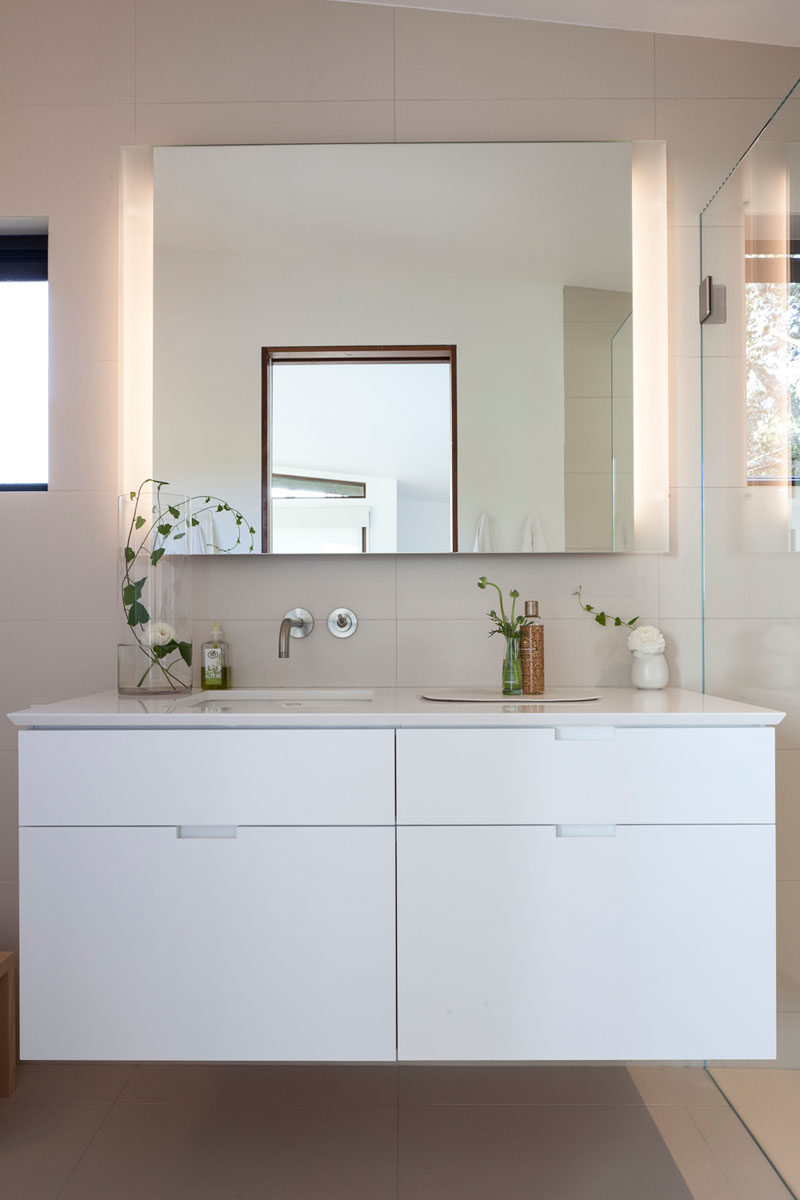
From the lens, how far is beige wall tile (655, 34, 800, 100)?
90.4 inches

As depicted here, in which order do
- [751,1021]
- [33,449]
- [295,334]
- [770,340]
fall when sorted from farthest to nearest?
1. [33,449]
2. [295,334]
3. [770,340]
4. [751,1021]

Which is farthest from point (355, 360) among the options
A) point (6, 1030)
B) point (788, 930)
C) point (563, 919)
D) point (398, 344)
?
point (6, 1030)

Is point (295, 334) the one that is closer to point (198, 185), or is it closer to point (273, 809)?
point (198, 185)

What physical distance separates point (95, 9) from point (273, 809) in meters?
1.99

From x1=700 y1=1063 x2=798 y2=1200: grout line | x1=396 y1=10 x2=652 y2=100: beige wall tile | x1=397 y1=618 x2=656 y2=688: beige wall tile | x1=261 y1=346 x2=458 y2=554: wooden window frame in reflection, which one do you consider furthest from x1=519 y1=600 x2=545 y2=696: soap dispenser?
x1=396 y1=10 x2=652 y2=100: beige wall tile

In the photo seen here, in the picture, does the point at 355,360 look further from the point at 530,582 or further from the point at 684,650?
the point at 684,650

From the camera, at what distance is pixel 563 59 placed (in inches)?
90.2

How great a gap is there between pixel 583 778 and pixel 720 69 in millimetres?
1789

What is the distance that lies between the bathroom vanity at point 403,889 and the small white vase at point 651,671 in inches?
18.4

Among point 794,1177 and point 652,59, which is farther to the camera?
point 652,59

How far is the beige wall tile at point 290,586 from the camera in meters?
2.30

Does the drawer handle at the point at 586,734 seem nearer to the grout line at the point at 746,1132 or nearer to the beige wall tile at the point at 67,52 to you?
the grout line at the point at 746,1132

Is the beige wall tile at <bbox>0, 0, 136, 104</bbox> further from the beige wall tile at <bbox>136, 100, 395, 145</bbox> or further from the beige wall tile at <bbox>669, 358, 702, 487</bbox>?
the beige wall tile at <bbox>669, 358, 702, 487</bbox>

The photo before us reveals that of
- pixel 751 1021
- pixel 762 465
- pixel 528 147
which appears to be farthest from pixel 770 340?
pixel 751 1021
